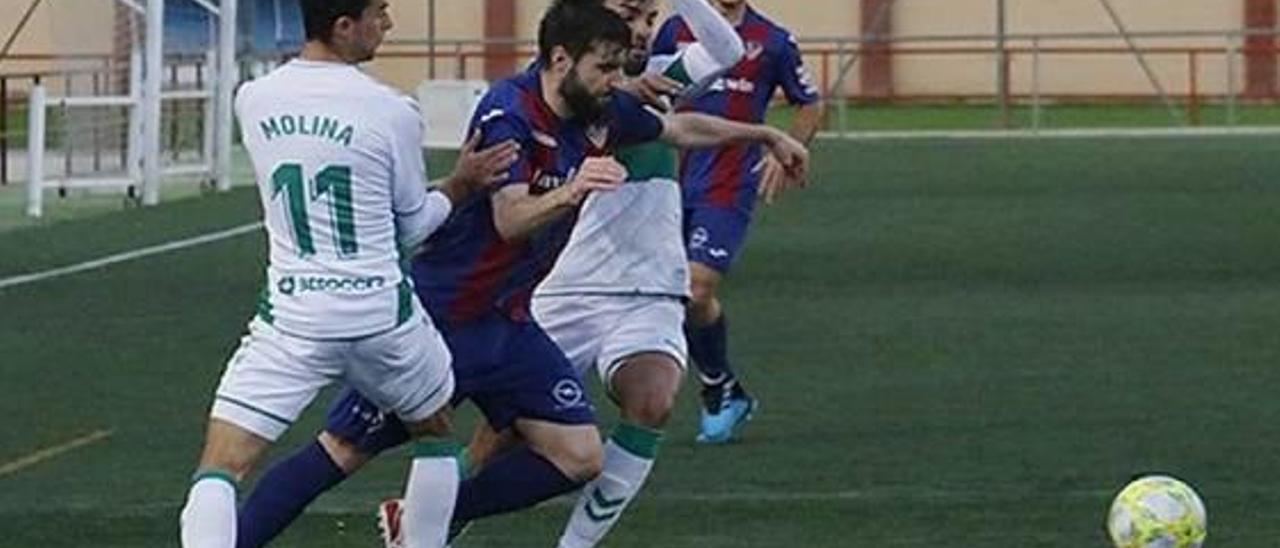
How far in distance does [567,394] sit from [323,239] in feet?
4.05

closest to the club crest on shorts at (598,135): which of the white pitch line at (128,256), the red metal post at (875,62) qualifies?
the white pitch line at (128,256)

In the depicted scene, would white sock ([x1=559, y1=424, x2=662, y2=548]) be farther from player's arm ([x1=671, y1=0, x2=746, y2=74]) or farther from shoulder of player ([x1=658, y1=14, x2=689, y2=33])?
shoulder of player ([x1=658, y1=14, x2=689, y2=33])

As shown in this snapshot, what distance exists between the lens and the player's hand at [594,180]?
946cm

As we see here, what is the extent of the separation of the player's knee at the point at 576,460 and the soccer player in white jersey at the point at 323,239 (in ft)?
3.04

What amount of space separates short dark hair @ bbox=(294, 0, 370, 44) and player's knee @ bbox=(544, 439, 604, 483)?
5.30 feet

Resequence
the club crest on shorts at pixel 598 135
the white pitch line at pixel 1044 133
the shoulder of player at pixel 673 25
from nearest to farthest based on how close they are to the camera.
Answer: the club crest on shorts at pixel 598 135 < the shoulder of player at pixel 673 25 < the white pitch line at pixel 1044 133

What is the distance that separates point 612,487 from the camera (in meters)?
10.5

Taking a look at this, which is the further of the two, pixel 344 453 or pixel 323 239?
pixel 344 453

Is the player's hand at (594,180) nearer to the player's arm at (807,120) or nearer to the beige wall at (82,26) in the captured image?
the player's arm at (807,120)

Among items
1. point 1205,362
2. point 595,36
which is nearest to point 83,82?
point 1205,362

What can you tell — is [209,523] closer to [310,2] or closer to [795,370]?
[310,2]

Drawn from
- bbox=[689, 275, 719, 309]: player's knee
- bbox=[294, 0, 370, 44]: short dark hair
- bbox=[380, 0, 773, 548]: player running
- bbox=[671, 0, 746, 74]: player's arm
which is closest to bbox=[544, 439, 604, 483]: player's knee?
bbox=[380, 0, 773, 548]: player running

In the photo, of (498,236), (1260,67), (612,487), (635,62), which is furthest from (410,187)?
(1260,67)

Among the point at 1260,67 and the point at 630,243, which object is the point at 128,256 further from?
the point at 1260,67
